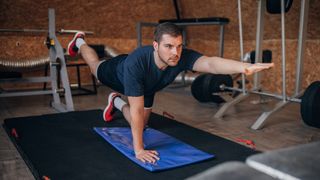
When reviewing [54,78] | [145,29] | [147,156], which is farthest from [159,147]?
[145,29]

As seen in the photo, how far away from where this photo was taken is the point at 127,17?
518 centimetres

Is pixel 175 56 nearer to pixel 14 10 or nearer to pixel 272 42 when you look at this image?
pixel 272 42

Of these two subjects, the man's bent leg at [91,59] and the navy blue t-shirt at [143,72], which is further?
the man's bent leg at [91,59]

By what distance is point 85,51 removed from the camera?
9.18ft

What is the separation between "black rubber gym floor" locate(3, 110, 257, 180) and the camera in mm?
1604

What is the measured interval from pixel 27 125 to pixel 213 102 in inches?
78.0

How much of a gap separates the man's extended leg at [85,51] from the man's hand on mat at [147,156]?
1075 mm

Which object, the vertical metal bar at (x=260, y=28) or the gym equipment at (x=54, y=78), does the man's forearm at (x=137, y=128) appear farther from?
the vertical metal bar at (x=260, y=28)

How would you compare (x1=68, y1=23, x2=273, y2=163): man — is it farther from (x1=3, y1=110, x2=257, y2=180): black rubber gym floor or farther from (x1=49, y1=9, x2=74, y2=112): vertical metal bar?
(x1=49, y1=9, x2=74, y2=112): vertical metal bar

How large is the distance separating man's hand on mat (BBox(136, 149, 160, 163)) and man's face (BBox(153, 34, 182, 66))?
507mm

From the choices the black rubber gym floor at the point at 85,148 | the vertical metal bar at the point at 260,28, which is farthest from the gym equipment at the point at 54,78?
the vertical metal bar at the point at 260,28

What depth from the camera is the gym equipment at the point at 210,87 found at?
3.38m

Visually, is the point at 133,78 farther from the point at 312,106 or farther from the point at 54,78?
the point at 54,78

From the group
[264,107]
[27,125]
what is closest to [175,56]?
[27,125]
